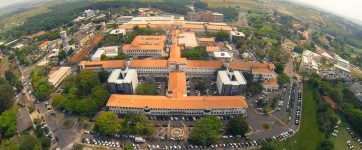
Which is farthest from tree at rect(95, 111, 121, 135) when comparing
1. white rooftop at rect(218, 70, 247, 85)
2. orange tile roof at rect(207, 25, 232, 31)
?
orange tile roof at rect(207, 25, 232, 31)

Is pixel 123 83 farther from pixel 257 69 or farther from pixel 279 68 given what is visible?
pixel 279 68

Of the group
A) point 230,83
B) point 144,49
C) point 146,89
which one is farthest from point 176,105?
point 144,49

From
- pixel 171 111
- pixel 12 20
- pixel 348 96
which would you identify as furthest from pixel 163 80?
pixel 12 20

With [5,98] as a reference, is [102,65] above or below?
above

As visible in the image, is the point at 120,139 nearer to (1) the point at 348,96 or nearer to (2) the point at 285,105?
(2) the point at 285,105

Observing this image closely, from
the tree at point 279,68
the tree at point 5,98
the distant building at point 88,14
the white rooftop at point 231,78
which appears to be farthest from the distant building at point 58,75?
the tree at point 279,68

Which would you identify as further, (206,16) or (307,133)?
(206,16)

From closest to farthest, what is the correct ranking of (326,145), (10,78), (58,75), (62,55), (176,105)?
(326,145)
(176,105)
(10,78)
(58,75)
(62,55)
